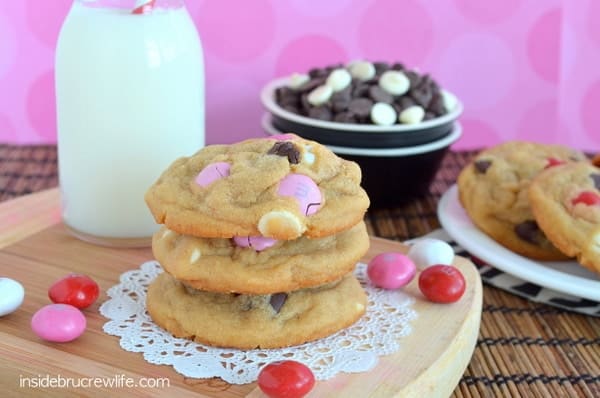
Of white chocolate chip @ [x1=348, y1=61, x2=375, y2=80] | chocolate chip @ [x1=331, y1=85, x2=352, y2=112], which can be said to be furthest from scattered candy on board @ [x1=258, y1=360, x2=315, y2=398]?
white chocolate chip @ [x1=348, y1=61, x2=375, y2=80]

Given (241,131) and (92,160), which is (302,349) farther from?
(241,131)

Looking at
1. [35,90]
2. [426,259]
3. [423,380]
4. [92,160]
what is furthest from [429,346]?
[35,90]

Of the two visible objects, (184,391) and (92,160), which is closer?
(184,391)

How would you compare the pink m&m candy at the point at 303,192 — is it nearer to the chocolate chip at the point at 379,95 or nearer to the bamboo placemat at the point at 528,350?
the bamboo placemat at the point at 528,350

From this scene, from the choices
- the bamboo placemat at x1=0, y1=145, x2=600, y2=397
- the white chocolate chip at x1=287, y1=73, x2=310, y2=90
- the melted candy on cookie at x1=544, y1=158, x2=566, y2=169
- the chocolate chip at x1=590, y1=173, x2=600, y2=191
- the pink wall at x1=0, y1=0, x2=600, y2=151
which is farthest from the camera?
the pink wall at x1=0, y1=0, x2=600, y2=151

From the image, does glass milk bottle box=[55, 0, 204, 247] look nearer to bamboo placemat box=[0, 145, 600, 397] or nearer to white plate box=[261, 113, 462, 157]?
white plate box=[261, 113, 462, 157]

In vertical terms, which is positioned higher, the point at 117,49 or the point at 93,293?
the point at 117,49

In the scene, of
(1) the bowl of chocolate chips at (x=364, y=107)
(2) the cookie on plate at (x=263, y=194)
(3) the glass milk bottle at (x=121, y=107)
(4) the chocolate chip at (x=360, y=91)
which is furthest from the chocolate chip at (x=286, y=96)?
(2) the cookie on plate at (x=263, y=194)
